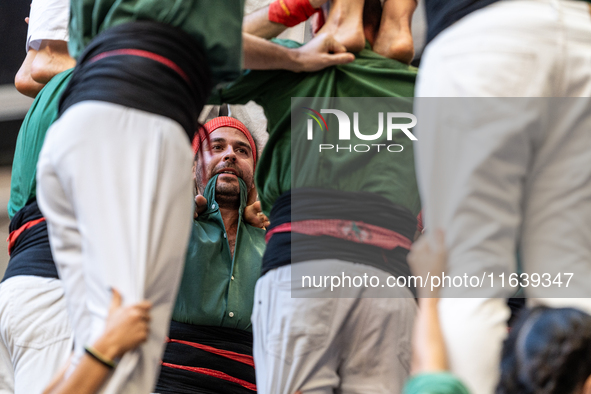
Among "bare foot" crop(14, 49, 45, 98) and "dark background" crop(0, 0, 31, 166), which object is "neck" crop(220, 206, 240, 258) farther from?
"dark background" crop(0, 0, 31, 166)

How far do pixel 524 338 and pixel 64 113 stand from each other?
0.77 metres

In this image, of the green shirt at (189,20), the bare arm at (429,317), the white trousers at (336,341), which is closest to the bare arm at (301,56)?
the green shirt at (189,20)

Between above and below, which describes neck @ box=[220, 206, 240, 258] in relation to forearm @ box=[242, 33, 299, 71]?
below

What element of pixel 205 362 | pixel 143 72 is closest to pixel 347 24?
pixel 143 72

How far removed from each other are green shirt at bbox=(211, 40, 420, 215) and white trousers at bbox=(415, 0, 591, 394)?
51 cm

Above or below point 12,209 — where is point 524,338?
above

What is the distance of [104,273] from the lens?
961 millimetres

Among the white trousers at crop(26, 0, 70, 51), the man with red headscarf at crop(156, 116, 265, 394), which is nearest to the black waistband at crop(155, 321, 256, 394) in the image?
the man with red headscarf at crop(156, 116, 265, 394)

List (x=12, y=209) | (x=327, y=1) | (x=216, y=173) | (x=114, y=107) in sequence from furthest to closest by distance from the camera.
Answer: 1. (x=216, y=173)
2. (x=12, y=209)
3. (x=327, y=1)
4. (x=114, y=107)

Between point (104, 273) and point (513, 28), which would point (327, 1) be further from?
point (104, 273)

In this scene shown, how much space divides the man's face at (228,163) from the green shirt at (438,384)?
193 centimetres

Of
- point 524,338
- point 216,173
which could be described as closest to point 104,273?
point 524,338

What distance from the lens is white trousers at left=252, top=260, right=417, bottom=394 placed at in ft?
→ 4.50

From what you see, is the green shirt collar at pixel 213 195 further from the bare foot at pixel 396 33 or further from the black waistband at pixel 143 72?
the black waistband at pixel 143 72
